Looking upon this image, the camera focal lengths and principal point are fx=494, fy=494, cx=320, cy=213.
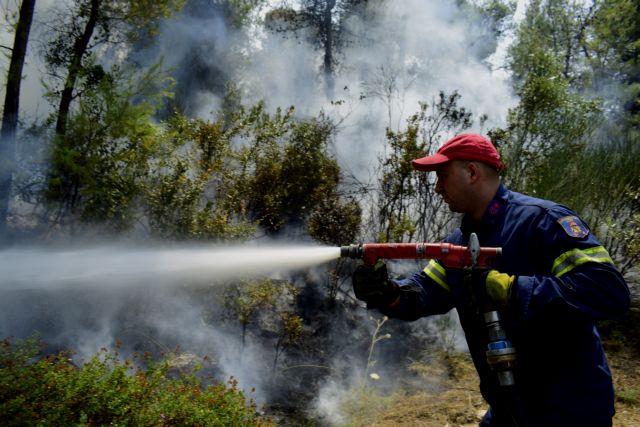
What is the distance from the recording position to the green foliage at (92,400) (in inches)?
110

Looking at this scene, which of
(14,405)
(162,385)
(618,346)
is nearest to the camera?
(14,405)

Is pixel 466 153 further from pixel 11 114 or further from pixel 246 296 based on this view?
pixel 11 114

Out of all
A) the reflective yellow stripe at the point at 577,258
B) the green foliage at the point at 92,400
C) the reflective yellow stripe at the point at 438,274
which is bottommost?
the green foliage at the point at 92,400

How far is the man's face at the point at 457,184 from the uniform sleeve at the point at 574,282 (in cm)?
42

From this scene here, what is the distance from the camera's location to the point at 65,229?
20.6ft

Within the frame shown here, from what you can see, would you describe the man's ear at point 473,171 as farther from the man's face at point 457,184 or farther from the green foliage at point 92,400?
the green foliage at point 92,400

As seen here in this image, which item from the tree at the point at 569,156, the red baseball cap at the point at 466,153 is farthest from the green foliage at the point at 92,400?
the tree at the point at 569,156

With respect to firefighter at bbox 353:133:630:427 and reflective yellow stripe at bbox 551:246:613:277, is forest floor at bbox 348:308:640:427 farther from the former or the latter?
reflective yellow stripe at bbox 551:246:613:277

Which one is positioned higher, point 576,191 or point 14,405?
point 576,191

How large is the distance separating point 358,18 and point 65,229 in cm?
1318

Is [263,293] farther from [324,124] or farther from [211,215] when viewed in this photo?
[324,124]

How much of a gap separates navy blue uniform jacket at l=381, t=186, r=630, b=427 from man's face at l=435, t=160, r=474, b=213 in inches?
4.5

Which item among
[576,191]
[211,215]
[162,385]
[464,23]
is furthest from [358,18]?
[162,385]

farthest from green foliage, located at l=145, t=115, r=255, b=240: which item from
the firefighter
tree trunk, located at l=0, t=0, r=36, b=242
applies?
the firefighter
